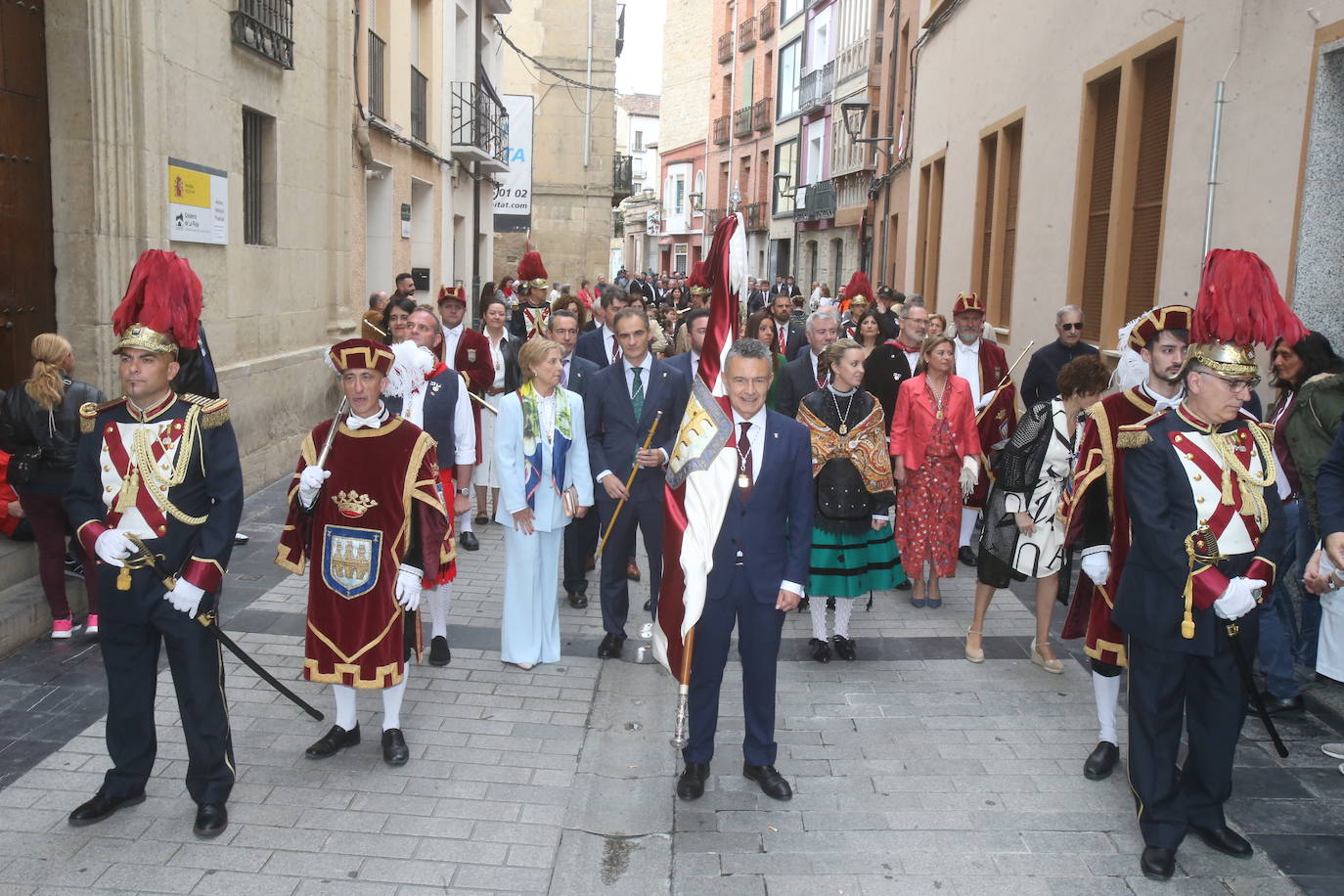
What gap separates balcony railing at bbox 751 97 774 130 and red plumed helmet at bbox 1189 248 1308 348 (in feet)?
131

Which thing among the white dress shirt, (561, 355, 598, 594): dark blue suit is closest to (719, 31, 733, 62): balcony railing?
(561, 355, 598, 594): dark blue suit

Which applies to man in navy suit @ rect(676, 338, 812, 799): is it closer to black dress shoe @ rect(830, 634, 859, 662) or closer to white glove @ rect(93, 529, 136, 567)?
black dress shoe @ rect(830, 634, 859, 662)

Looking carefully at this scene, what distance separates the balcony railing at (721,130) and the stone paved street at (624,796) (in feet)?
147

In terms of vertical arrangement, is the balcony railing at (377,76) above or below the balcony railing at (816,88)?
below

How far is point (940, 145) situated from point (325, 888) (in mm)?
16791

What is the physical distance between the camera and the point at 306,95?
11711 mm

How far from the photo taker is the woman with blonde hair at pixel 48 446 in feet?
20.1

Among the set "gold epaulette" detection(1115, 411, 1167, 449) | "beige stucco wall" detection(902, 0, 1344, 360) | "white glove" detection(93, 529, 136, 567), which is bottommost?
"white glove" detection(93, 529, 136, 567)

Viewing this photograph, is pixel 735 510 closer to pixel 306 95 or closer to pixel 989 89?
pixel 306 95

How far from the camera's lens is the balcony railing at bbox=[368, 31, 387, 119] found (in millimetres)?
15102

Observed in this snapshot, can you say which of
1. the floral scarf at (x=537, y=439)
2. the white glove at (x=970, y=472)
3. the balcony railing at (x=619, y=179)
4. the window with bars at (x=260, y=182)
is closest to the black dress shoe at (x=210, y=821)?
the floral scarf at (x=537, y=439)

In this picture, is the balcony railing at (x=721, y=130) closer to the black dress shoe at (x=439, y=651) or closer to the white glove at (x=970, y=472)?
the white glove at (x=970, y=472)

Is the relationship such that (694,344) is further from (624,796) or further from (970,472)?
(624,796)

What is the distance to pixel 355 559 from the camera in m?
4.89
